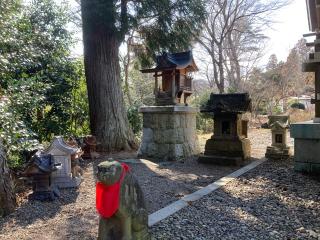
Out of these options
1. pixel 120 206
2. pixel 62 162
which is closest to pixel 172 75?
pixel 62 162

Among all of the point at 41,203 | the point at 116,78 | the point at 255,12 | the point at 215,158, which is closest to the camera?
the point at 41,203

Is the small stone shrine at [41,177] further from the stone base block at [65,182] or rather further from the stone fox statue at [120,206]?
the stone fox statue at [120,206]

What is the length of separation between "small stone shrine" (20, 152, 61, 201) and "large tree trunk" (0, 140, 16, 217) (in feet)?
1.12

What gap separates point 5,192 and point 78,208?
837mm

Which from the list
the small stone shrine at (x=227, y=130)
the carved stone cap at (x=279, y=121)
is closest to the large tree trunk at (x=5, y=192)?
the small stone shrine at (x=227, y=130)

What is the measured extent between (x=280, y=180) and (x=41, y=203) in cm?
350

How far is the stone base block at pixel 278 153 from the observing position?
22.7 ft

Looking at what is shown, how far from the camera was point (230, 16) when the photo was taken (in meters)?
15.9

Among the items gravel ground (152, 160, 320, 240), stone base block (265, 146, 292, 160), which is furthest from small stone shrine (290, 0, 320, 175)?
stone base block (265, 146, 292, 160)

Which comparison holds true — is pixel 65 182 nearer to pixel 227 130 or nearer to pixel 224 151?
pixel 224 151

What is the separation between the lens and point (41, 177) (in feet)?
13.4

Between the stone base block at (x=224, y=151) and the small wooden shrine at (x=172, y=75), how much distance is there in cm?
130

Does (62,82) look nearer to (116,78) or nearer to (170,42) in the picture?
(116,78)

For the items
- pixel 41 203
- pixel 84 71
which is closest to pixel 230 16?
pixel 84 71
